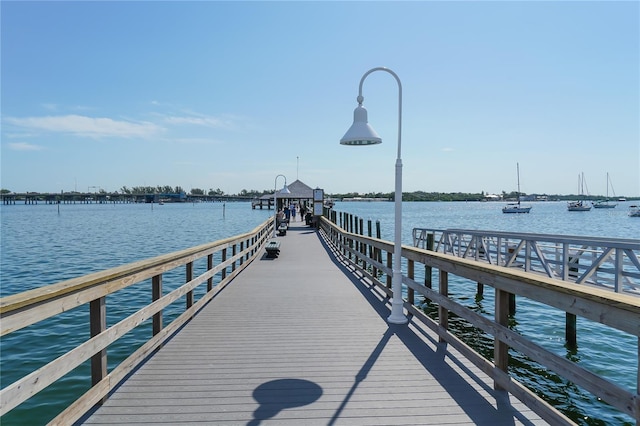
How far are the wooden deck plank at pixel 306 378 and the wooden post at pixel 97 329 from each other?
0.24 metres

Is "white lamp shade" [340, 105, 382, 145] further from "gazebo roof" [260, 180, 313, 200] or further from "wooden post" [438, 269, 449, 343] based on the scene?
"gazebo roof" [260, 180, 313, 200]

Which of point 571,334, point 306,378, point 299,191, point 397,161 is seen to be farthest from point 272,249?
point 299,191

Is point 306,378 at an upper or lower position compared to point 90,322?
lower

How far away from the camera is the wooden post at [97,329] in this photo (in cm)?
290

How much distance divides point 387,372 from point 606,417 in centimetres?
339

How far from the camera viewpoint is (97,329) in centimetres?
292

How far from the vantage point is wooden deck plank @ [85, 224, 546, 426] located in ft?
9.48

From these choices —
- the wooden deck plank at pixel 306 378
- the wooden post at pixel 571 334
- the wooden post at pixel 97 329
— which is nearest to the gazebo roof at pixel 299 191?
the wooden post at pixel 571 334

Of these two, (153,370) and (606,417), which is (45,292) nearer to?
(153,370)

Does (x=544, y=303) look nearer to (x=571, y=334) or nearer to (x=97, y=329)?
(x=97, y=329)

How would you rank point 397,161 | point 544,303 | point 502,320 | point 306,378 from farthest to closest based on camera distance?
point 397,161, point 306,378, point 502,320, point 544,303

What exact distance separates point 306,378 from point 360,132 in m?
3.32

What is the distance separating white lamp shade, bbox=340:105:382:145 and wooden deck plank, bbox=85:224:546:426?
2585 millimetres

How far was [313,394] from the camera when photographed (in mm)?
3225
